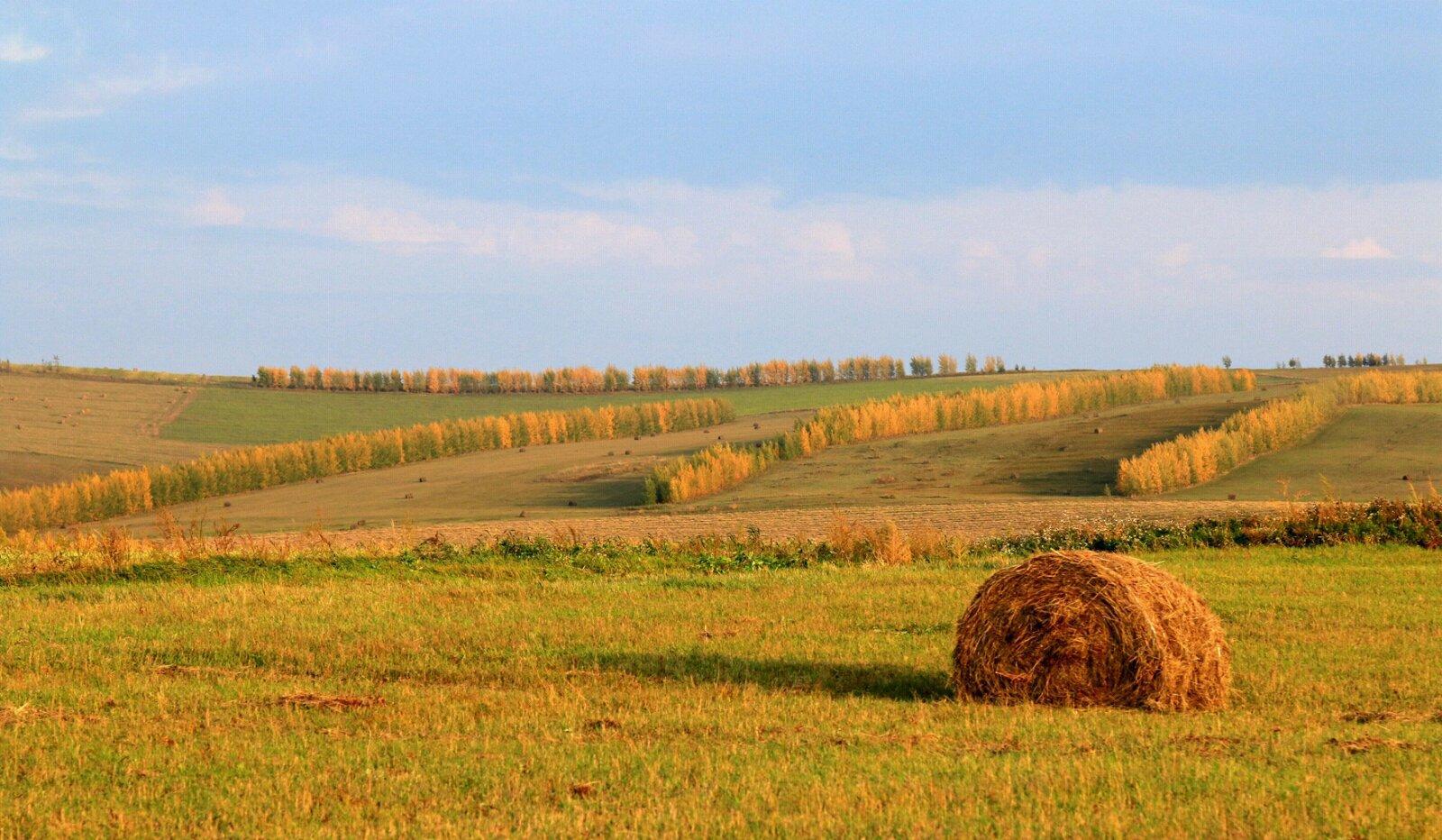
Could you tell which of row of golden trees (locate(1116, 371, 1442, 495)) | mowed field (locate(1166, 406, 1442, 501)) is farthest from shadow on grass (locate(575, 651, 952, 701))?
row of golden trees (locate(1116, 371, 1442, 495))

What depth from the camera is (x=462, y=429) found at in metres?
80.8

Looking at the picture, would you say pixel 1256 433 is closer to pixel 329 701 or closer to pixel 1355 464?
pixel 1355 464

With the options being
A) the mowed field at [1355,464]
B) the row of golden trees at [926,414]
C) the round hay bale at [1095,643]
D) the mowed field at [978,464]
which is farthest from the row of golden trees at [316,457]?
the round hay bale at [1095,643]

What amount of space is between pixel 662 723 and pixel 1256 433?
46115 mm

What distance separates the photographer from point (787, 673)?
1430cm

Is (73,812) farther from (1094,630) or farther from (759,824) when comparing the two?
(1094,630)

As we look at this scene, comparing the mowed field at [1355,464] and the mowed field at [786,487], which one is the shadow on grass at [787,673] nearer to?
the mowed field at [786,487]

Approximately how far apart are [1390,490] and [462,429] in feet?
176

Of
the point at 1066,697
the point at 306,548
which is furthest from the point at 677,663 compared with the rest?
the point at 306,548

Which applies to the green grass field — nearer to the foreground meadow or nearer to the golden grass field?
the golden grass field

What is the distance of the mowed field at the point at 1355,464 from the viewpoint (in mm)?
43125

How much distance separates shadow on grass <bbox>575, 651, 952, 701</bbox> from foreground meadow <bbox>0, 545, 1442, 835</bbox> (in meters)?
0.06

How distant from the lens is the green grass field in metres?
87.1

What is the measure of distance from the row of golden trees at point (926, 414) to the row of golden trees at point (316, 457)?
20.4 meters
